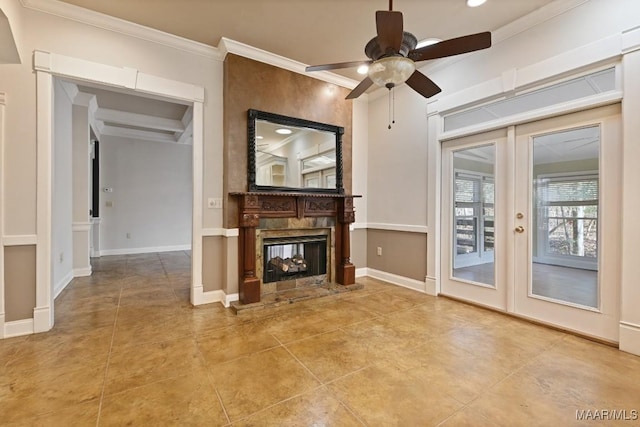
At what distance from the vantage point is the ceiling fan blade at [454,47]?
1.83m

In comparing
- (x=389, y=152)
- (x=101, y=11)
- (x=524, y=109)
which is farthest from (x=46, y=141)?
(x=524, y=109)

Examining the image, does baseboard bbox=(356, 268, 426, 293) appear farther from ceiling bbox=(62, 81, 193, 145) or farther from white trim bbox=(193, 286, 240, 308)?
ceiling bbox=(62, 81, 193, 145)

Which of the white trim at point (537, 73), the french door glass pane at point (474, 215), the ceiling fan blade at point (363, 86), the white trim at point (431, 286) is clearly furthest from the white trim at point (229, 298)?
the white trim at point (537, 73)

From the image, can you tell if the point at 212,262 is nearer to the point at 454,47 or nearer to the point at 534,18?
the point at 454,47

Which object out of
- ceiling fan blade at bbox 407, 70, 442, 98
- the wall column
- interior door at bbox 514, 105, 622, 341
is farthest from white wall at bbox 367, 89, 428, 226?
the wall column

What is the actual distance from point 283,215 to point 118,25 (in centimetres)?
258

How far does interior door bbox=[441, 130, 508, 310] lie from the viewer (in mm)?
3078

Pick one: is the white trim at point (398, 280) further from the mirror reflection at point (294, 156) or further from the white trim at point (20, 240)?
the white trim at point (20, 240)

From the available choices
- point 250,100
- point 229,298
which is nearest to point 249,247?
point 229,298

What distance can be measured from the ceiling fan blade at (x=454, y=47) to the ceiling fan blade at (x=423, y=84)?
0.21m

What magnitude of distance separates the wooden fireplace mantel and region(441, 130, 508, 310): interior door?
1.28m

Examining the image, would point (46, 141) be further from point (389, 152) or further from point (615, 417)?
point (615, 417)

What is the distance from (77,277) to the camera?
452 cm

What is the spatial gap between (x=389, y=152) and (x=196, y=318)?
3328 mm
